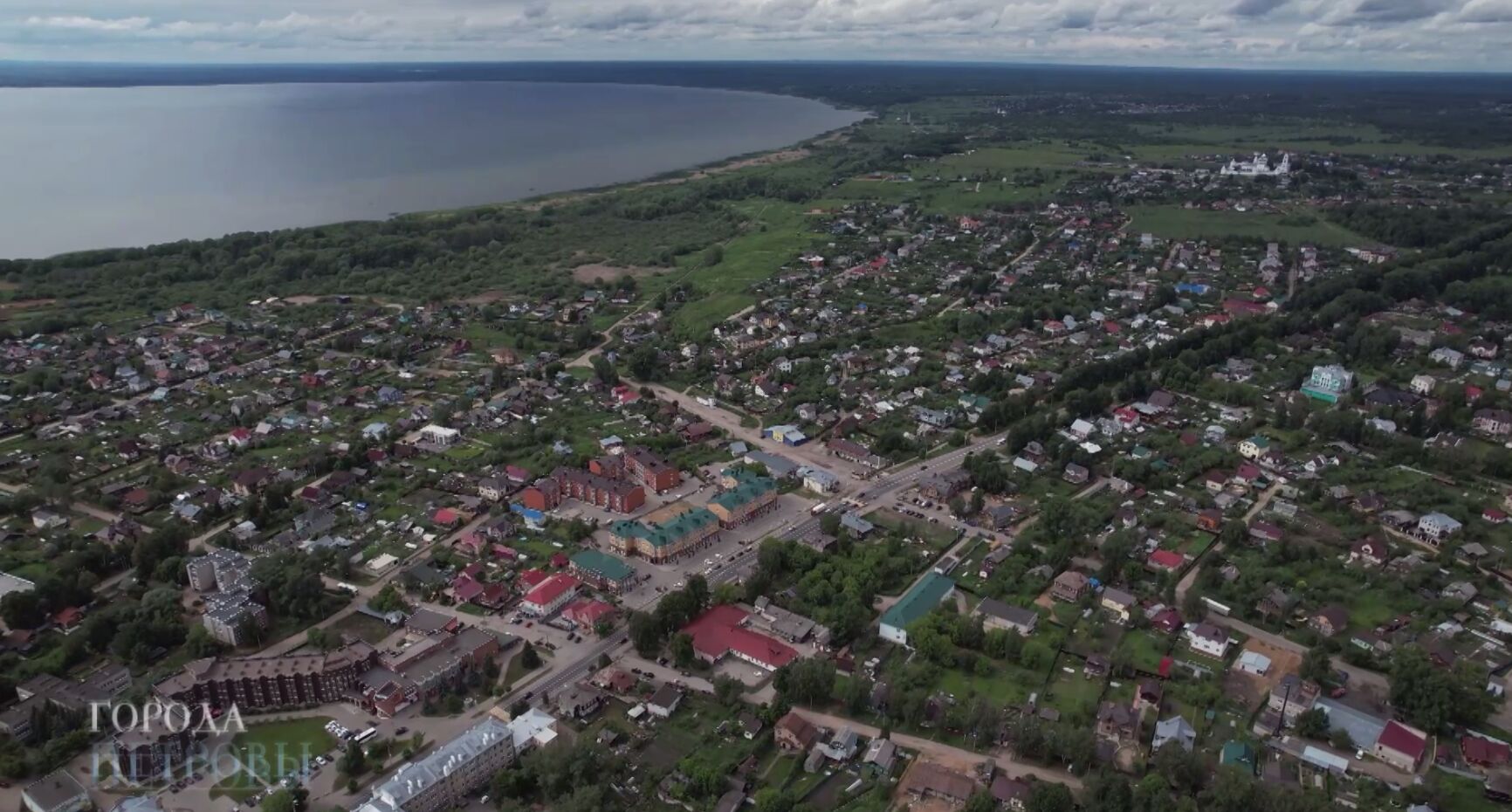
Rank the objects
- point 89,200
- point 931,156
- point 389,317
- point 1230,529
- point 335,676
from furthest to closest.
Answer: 1. point 931,156
2. point 89,200
3. point 389,317
4. point 1230,529
5. point 335,676

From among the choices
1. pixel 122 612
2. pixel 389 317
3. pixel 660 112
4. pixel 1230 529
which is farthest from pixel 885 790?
pixel 660 112

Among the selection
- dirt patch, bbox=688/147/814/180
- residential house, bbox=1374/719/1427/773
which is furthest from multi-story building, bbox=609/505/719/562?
dirt patch, bbox=688/147/814/180

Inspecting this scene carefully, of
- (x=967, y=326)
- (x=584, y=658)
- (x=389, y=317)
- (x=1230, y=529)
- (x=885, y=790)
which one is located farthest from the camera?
(x=389, y=317)

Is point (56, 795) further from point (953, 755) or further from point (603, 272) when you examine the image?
point (603, 272)

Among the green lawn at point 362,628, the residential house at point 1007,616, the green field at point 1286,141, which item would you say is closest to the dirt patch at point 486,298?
the green lawn at point 362,628

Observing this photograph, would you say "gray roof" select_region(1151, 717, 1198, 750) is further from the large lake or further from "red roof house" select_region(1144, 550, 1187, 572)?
the large lake

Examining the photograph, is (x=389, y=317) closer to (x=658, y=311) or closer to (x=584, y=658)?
(x=658, y=311)
